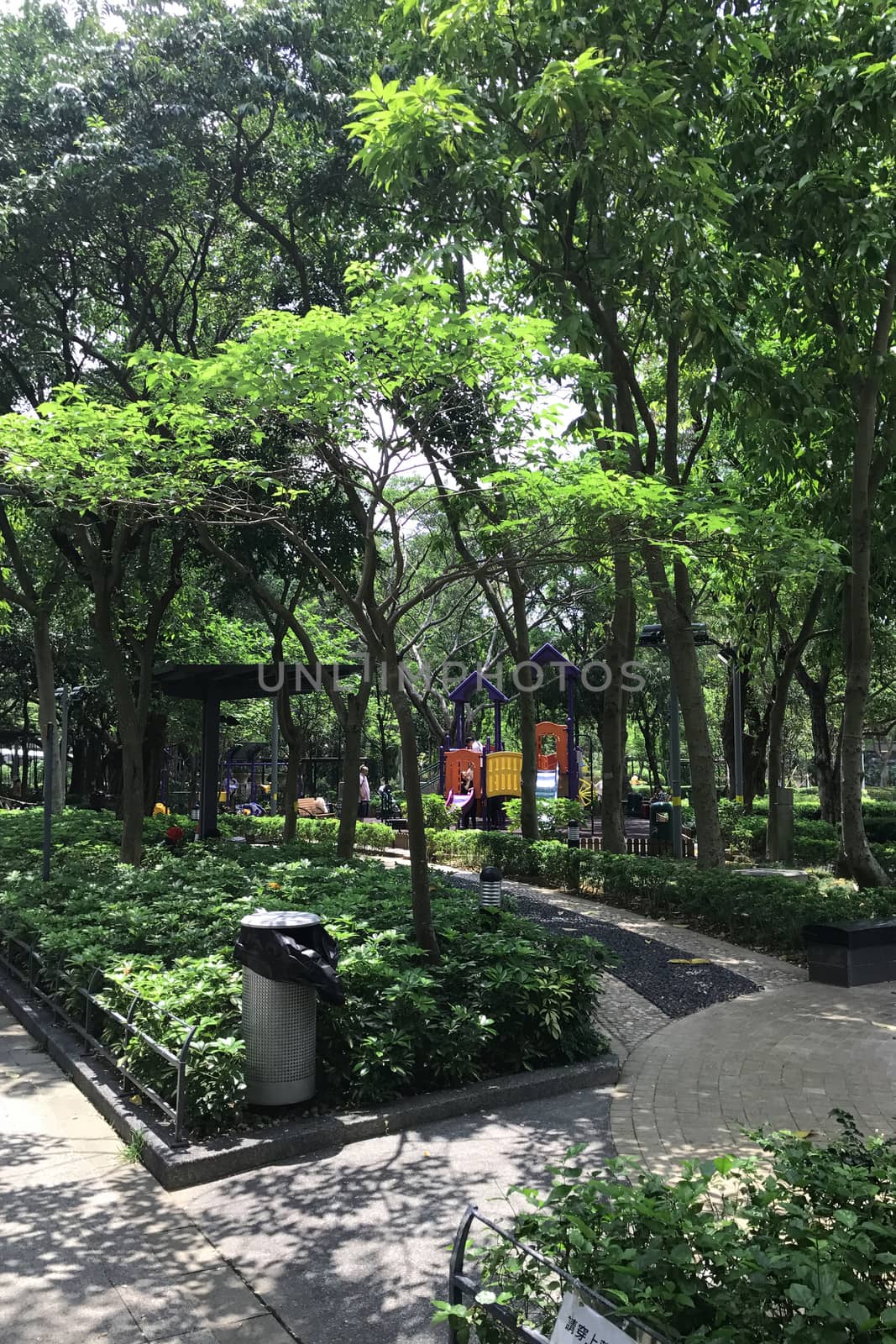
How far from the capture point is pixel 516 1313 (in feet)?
9.86

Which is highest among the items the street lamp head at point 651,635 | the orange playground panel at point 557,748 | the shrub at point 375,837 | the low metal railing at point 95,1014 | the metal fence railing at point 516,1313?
the street lamp head at point 651,635

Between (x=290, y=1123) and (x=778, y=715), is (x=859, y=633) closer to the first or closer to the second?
(x=778, y=715)

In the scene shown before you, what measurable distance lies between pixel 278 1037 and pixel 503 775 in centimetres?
1822

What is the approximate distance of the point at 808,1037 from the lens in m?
7.78

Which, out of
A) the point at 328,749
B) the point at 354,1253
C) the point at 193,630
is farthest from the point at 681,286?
the point at 328,749

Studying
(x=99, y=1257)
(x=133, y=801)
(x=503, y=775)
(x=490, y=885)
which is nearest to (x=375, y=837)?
(x=503, y=775)

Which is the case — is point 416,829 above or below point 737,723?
below

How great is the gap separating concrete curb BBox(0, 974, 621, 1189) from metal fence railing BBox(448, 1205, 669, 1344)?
2.15 meters

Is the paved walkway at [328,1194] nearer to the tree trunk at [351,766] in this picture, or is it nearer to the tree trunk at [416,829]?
the tree trunk at [416,829]

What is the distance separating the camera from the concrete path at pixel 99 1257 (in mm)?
3775

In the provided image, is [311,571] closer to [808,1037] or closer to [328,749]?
[808,1037]

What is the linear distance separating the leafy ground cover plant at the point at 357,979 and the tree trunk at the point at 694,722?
179 inches

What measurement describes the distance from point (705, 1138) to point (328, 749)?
45.9 meters

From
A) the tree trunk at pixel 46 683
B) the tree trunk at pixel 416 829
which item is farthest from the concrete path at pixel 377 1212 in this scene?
the tree trunk at pixel 46 683
